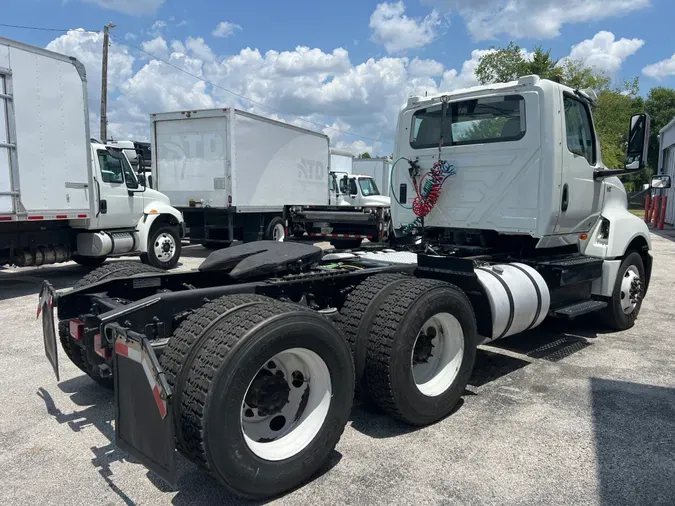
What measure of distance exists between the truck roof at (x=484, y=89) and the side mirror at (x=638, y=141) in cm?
78

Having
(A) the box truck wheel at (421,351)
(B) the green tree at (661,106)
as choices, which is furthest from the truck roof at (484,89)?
(B) the green tree at (661,106)

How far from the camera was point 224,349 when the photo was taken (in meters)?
2.67

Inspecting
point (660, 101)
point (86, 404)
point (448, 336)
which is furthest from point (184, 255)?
point (660, 101)

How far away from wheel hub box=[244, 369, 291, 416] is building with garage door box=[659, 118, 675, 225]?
2880 cm

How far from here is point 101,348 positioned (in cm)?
309

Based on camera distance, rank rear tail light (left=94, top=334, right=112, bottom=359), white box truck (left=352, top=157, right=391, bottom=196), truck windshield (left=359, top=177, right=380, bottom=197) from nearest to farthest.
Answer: rear tail light (left=94, top=334, right=112, bottom=359)
truck windshield (left=359, top=177, right=380, bottom=197)
white box truck (left=352, top=157, right=391, bottom=196)

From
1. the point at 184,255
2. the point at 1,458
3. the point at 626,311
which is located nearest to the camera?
the point at 1,458

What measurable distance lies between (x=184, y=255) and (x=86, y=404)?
10.9 m

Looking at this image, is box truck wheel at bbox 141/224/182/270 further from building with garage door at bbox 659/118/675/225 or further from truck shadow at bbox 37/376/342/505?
building with garage door at bbox 659/118/675/225

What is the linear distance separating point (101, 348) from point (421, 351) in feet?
7.04

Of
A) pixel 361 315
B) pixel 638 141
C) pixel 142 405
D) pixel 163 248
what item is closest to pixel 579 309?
pixel 638 141

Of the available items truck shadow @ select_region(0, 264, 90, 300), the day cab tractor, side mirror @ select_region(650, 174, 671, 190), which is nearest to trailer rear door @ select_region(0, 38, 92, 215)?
truck shadow @ select_region(0, 264, 90, 300)

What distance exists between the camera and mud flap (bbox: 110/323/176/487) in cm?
247

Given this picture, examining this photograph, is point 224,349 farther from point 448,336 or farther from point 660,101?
point 660,101
